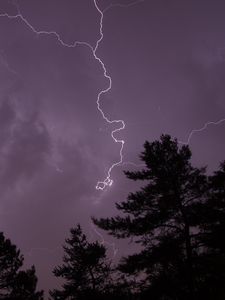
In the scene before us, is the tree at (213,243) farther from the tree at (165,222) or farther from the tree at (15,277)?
the tree at (15,277)

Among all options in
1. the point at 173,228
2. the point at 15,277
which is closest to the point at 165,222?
the point at 173,228

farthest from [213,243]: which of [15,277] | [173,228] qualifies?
[15,277]

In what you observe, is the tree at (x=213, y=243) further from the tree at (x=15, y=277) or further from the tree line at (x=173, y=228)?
the tree at (x=15, y=277)

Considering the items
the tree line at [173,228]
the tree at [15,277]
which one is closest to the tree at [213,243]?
the tree line at [173,228]

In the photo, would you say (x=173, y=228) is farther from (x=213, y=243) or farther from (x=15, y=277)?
(x=15, y=277)

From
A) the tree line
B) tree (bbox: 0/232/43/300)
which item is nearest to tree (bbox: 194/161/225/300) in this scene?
the tree line

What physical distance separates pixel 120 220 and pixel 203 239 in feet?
12.9

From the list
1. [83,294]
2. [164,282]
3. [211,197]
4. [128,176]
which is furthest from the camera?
[83,294]

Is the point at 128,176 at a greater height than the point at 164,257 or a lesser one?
greater

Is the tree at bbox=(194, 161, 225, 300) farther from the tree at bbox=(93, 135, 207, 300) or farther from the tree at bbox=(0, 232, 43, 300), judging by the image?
the tree at bbox=(0, 232, 43, 300)

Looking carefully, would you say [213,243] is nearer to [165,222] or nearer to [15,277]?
[165,222]

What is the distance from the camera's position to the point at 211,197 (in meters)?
17.3

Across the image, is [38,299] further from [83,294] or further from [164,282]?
[164,282]

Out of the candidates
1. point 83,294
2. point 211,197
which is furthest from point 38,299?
point 211,197
